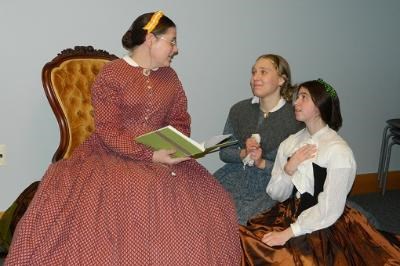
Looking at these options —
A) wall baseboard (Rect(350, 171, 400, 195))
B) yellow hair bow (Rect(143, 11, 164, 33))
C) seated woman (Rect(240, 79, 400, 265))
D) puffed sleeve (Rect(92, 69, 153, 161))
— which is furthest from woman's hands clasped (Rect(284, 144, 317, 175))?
wall baseboard (Rect(350, 171, 400, 195))

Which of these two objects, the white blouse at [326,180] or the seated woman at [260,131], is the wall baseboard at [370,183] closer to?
the seated woman at [260,131]

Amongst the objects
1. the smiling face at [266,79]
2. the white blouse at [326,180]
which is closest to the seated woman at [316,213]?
the white blouse at [326,180]

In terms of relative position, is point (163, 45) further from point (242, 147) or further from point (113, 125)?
point (242, 147)

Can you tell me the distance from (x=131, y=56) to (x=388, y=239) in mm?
1370

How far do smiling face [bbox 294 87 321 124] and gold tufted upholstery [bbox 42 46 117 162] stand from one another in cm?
109

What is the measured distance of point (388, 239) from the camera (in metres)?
2.04

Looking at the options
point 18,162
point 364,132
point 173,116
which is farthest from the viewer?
point 364,132

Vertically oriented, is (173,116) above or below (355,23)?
below

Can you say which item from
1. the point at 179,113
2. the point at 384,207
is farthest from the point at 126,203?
the point at 384,207

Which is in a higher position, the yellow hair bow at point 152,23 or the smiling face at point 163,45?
the yellow hair bow at point 152,23

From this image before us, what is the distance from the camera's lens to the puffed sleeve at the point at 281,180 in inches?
87.4

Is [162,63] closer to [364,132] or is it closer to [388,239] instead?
[388,239]

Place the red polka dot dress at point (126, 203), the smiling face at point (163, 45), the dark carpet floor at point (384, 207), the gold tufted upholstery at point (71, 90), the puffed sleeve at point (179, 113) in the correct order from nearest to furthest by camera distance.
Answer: the red polka dot dress at point (126, 203), the smiling face at point (163, 45), the puffed sleeve at point (179, 113), the gold tufted upholstery at point (71, 90), the dark carpet floor at point (384, 207)

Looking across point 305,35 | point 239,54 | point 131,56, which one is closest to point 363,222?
point 131,56
